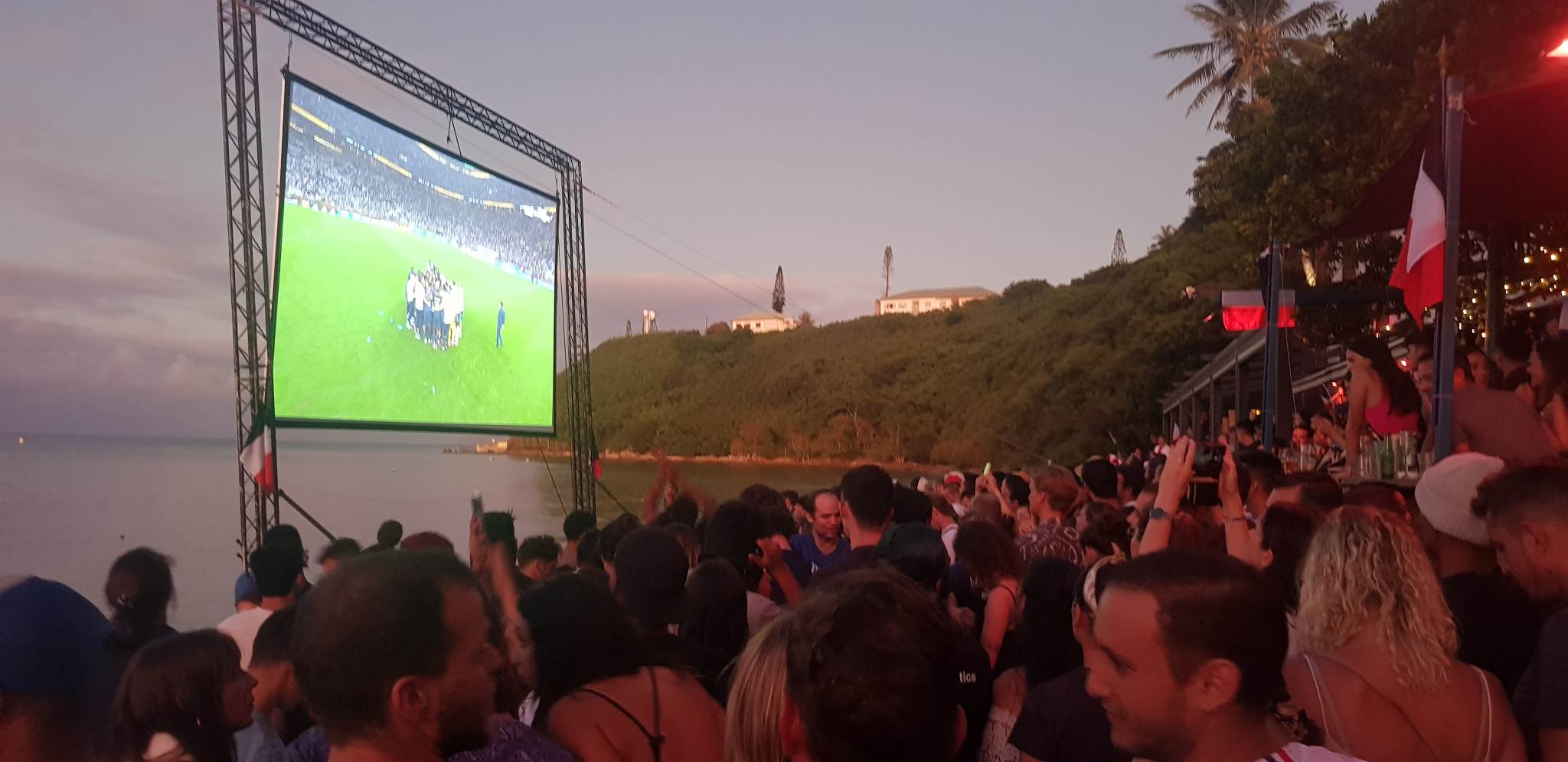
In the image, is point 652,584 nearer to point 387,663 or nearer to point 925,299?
point 387,663

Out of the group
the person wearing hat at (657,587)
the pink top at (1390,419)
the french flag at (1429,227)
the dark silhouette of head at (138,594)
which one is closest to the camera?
the person wearing hat at (657,587)

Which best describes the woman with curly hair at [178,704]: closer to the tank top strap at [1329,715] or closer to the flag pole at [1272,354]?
the tank top strap at [1329,715]

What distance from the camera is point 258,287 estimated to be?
999 cm

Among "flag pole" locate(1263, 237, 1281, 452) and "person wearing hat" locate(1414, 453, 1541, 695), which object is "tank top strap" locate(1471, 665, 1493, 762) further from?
"flag pole" locate(1263, 237, 1281, 452)

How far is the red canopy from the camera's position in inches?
241

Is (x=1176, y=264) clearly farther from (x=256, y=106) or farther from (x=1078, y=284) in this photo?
(x=1078, y=284)

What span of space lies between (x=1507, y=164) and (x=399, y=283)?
919cm

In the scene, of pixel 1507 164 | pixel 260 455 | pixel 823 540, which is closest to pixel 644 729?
pixel 823 540

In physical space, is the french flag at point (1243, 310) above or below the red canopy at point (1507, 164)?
below

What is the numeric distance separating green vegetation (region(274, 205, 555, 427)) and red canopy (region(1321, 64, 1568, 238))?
27.5 feet

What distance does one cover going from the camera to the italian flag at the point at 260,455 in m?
9.70

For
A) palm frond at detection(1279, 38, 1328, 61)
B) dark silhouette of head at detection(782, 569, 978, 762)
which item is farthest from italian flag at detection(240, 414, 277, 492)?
palm frond at detection(1279, 38, 1328, 61)

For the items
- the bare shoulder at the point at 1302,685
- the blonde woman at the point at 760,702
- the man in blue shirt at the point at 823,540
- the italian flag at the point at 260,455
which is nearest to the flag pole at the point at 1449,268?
the man in blue shirt at the point at 823,540

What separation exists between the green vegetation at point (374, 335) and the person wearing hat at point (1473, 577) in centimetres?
898
